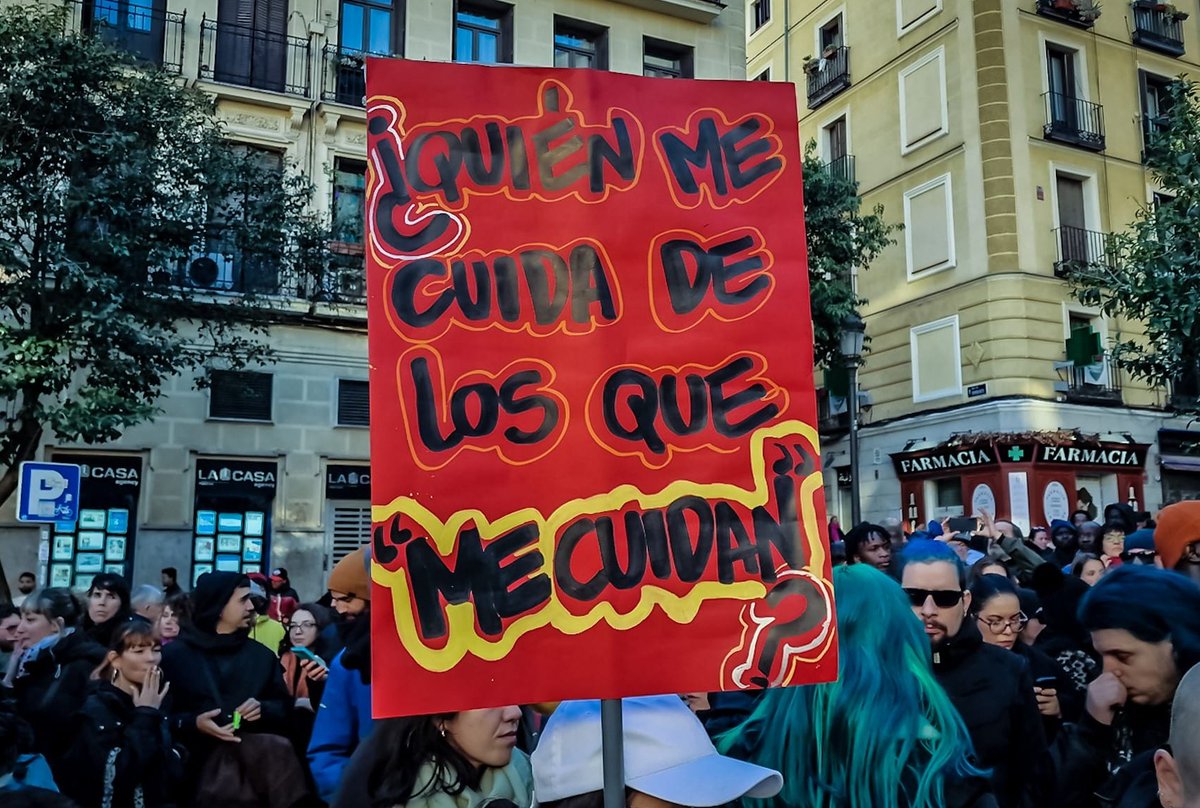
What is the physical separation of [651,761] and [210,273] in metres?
15.4

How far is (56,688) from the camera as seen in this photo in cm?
462

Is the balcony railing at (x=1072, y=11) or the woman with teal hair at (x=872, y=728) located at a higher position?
the balcony railing at (x=1072, y=11)

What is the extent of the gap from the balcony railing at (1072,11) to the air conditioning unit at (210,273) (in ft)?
55.7

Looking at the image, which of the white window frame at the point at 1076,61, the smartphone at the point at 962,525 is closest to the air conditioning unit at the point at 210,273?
the smartphone at the point at 962,525

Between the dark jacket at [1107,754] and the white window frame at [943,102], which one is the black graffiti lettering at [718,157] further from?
the white window frame at [943,102]

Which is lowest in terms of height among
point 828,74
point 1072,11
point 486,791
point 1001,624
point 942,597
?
point 486,791

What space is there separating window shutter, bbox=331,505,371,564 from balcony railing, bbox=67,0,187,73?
783 cm

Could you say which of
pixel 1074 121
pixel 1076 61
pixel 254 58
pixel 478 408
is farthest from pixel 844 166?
pixel 478 408

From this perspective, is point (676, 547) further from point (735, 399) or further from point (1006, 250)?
point (1006, 250)

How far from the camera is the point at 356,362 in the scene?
17.9m

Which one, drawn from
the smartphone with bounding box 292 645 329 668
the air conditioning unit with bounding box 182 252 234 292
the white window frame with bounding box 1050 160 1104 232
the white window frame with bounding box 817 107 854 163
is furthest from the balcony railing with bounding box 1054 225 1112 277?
the smartphone with bounding box 292 645 329 668

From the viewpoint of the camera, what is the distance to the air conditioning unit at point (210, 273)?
15.3 meters

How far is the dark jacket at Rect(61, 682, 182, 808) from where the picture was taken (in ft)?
12.7

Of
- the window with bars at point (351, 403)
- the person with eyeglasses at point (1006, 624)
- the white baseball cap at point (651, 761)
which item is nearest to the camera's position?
the white baseball cap at point (651, 761)
